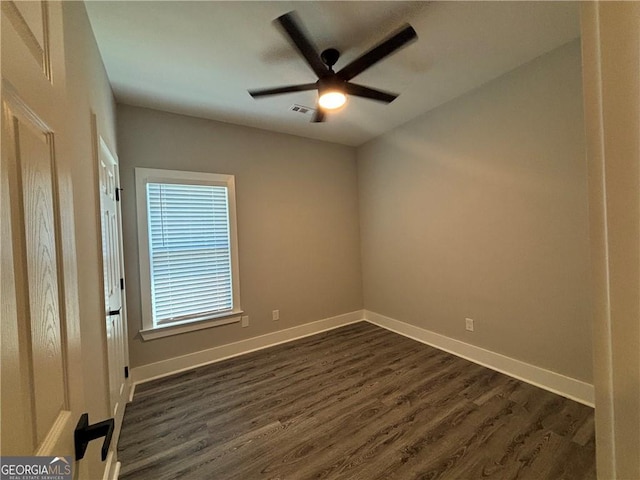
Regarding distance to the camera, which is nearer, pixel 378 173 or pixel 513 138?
pixel 513 138

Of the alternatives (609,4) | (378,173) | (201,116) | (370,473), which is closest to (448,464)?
(370,473)

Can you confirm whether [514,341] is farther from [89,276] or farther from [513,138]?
[89,276]

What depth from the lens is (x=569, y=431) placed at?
173cm

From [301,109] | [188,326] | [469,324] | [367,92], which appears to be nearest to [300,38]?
[367,92]

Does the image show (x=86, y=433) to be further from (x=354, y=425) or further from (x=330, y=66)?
(x=330, y=66)

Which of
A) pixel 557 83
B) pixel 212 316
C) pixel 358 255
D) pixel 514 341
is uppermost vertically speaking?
pixel 557 83

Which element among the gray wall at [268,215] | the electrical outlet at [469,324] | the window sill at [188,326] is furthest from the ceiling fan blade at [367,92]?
the window sill at [188,326]

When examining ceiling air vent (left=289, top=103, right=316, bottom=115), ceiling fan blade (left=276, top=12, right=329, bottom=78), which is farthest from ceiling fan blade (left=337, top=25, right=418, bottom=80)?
ceiling air vent (left=289, top=103, right=316, bottom=115)

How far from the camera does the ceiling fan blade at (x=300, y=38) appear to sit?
1.39 m

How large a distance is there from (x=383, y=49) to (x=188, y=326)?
3006 millimetres

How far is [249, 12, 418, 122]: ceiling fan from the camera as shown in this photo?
4.80 feet

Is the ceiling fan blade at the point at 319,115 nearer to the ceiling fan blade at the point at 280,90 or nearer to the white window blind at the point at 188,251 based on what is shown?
the ceiling fan blade at the point at 280,90

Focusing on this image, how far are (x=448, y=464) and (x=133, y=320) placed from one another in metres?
2.83

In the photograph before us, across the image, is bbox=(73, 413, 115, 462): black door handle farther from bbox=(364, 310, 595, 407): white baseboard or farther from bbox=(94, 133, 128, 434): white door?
bbox=(364, 310, 595, 407): white baseboard
